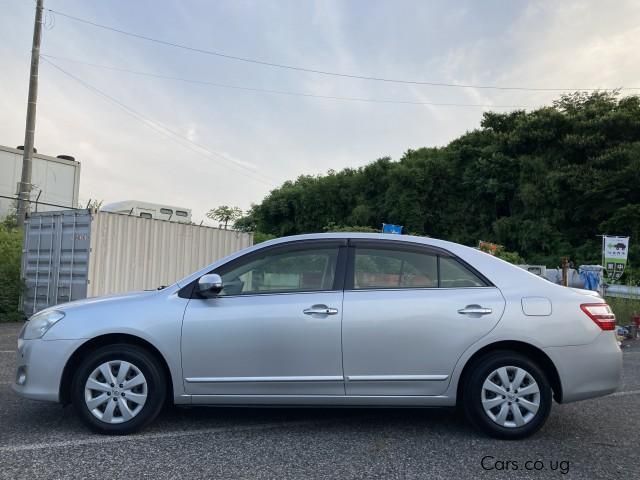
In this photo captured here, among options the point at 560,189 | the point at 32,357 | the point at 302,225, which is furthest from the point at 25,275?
the point at 302,225

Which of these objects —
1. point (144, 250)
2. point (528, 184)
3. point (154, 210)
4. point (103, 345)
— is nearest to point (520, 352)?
point (103, 345)

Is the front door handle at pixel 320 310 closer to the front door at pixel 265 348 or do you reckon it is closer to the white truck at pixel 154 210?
the front door at pixel 265 348

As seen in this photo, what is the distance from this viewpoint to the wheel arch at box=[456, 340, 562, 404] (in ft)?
13.7

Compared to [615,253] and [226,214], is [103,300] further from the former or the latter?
[226,214]

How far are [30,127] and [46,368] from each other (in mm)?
13026

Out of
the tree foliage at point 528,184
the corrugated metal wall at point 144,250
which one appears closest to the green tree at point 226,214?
the tree foliage at point 528,184

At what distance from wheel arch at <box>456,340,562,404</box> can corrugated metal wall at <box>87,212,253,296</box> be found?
341 inches

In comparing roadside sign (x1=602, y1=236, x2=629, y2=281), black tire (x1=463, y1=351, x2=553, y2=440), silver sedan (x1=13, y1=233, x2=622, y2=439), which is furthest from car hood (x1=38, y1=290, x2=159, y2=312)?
roadside sign (x1=602, y1=236, x2=629, y2=281)

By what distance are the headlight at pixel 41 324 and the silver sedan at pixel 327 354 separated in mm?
11

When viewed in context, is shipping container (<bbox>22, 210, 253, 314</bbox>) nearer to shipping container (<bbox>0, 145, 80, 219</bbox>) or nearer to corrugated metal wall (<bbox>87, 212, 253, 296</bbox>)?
corrugated metal wall (<bbox>87, 212, 253, 296</bbox>)

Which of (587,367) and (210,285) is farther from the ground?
(210,285)

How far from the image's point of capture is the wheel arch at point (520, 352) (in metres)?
4.19

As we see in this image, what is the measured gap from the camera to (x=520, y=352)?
13.9ft

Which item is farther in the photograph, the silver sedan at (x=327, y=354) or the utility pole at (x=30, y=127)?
the utility pole at (x=30, y=127)
